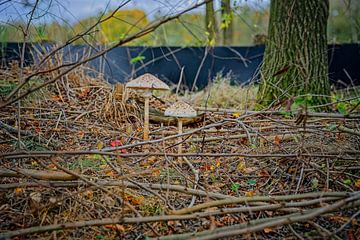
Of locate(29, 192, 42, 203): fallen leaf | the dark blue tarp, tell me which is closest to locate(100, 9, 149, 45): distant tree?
the dark blue tarp

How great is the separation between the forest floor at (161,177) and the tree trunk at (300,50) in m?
0.70

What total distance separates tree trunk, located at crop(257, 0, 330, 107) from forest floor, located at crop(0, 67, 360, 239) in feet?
2.30

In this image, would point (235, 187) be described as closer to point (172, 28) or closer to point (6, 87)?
point (6, 87)

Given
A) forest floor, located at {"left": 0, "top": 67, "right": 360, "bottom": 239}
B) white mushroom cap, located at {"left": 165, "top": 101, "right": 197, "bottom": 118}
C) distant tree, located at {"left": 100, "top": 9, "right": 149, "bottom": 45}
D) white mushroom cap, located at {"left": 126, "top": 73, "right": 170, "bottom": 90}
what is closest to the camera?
forest floor, located at {"left": 0, "top": 67, "right": 360, "bottom": 239}

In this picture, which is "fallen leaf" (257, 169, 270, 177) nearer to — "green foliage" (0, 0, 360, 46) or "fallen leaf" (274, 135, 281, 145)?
→ "fallen leaf" (274, 135, 281, 145)

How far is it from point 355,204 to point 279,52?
2711 millimetres

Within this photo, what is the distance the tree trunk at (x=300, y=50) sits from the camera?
13.5 feet

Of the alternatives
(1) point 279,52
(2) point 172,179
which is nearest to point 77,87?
(2) point 172,179

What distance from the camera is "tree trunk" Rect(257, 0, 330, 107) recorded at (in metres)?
4.10

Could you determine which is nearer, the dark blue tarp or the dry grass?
the dry grass

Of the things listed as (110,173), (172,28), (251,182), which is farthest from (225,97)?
(172,28)

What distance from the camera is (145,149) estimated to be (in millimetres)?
2834

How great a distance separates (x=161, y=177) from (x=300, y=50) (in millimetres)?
2470

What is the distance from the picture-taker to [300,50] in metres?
4.14
